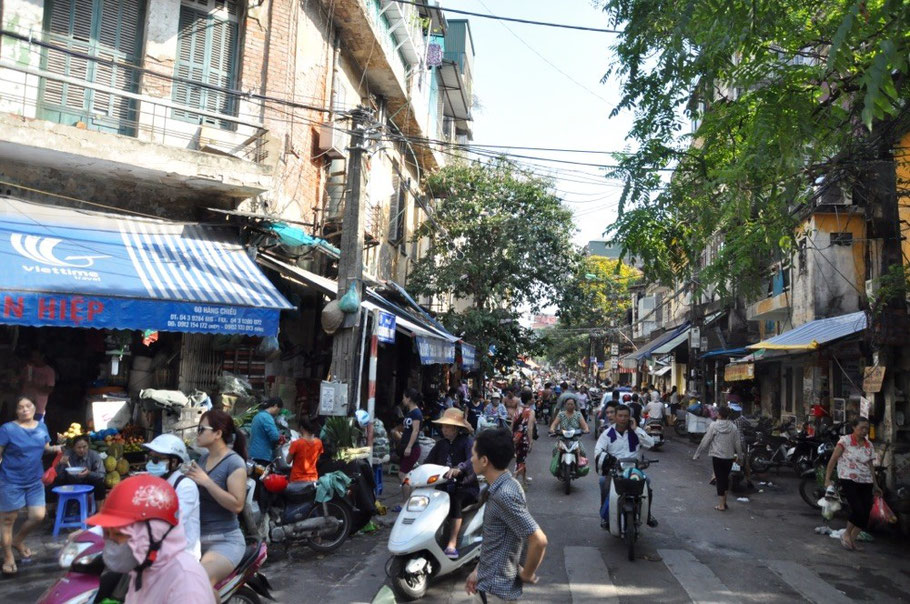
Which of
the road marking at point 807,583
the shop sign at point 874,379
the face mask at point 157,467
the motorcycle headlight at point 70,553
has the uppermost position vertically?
the shop sign at point 874,379

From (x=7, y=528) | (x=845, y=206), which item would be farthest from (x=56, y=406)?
(x=845, y=206)

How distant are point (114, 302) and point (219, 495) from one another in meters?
5.45

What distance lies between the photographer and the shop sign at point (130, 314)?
27.1 ft

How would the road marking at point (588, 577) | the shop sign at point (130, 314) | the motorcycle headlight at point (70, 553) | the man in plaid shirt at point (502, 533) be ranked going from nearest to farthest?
the man in plaid shirt at point (502, 533) < the motorcycle headlight at point (70, 553) < the road marking at point (588, 577) < the shop sign at point (130, 314)

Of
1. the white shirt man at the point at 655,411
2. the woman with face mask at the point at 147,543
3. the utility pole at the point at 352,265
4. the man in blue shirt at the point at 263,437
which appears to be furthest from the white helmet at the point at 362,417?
the white shirt man at the point at 655,411

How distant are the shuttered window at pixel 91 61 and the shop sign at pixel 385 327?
480cm

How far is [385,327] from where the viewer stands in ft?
35.7

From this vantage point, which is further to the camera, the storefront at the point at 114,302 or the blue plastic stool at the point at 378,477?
the blue plastic stool at the point at 378,477

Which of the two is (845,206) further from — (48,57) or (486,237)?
(48,57)

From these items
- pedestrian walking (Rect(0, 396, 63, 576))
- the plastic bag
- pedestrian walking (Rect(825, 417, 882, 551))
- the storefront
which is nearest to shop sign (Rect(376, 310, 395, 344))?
the storefront

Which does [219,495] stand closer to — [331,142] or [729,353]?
[331,142]

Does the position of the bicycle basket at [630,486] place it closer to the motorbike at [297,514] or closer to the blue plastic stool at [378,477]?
the motorbike at [297,514]

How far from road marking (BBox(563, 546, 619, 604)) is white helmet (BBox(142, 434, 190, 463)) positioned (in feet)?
12.3

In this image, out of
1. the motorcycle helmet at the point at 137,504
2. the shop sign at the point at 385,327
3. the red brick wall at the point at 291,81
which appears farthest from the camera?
the red brick wall at the point at 291,81
